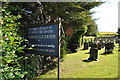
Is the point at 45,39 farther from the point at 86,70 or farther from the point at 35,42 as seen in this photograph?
the point at 86,70

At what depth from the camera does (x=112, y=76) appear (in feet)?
18.5

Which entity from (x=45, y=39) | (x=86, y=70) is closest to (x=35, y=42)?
(x=45, y=39)

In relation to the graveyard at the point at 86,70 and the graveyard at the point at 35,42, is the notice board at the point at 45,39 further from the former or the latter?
the graveyard at the point at 86,70

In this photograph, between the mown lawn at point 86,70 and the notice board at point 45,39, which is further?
the mown lawn at point 86,70

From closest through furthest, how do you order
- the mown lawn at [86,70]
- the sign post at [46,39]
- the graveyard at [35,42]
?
the graveyard at [35,42], the sign post at [46,39], the mown lawn at [86,70]

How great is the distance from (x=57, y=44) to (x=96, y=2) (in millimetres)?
9617

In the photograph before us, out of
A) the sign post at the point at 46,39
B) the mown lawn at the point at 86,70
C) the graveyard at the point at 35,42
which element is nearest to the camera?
the graveyard at the point at 35,42

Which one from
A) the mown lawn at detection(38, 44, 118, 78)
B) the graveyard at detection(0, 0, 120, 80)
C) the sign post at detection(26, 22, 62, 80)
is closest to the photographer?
the graveyard at detection(0, 0, 120, 80)

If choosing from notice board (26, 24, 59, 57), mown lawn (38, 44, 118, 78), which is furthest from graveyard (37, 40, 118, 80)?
notice board (26, 24, 59, 57)

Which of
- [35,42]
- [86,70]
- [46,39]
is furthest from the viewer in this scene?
[86,70]

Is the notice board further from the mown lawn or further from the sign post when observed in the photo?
the mown lawn

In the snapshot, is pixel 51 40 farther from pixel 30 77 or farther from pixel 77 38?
pixel 77 38

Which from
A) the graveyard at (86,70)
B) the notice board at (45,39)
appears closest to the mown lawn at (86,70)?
the graveyard at (86,70)

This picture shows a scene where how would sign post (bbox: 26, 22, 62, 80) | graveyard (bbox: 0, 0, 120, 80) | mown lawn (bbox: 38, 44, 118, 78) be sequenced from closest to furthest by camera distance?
graveyard (bbox: 0, 0, 120, 80), sign post (bbox: 26, 22, 62, 80), mown lawn (bbox: 38, 44, 118, 78)
